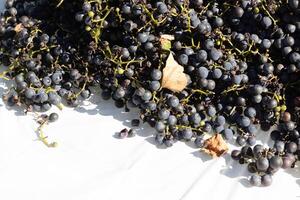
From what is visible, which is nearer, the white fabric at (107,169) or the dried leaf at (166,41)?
the white fabric at (107,169)

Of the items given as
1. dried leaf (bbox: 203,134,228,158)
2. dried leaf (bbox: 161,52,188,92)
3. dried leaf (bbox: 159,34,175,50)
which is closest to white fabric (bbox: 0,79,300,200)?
dried leaf (bbox: 203,134,228,158)

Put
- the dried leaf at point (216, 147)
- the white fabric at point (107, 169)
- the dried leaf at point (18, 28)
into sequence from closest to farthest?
the white fabric at point (107, 169)
the dried leaf at point (216, 147)
the dried leaf at point (18, 28)

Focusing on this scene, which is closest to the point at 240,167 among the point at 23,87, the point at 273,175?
the point at 273,175

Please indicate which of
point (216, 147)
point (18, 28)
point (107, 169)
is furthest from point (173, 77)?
point (18, 28)

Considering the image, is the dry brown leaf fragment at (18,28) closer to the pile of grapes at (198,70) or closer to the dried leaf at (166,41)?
the pile of grapes at (198,70)

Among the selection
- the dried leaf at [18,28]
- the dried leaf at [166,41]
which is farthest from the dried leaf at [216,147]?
the dried leaf at [18,28]

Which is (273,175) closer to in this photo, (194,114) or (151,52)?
(194,114)
